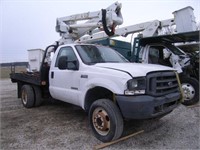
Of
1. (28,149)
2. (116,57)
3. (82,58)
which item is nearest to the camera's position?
(28,149)

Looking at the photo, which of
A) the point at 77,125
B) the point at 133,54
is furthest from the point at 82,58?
the point at 133,54

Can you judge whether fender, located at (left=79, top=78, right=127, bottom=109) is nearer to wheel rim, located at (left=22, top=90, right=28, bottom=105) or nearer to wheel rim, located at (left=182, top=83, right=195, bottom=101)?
wheel rim, located at (left=22, top=90, right=28, bottom=105)

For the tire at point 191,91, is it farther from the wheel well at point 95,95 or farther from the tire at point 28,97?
the tire at point 28,97

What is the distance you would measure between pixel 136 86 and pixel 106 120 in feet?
2.88

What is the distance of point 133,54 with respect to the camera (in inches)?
322

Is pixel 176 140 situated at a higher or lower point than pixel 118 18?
lower

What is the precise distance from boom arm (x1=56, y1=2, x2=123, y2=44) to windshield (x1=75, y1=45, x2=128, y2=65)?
1.46 metres

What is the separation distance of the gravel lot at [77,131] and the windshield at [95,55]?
1.57 m

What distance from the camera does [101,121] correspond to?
3889 millimetres

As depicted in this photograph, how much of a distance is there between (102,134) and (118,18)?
13.7ft

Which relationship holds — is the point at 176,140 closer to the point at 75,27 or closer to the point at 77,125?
the point at 77,125

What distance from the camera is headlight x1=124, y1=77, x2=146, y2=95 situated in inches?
138

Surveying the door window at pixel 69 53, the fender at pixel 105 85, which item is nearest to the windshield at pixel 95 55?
the door window at pixel 69 53

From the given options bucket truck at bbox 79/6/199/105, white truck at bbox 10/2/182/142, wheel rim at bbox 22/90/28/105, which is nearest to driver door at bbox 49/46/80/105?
white truck at bbox 10/2/182/142
